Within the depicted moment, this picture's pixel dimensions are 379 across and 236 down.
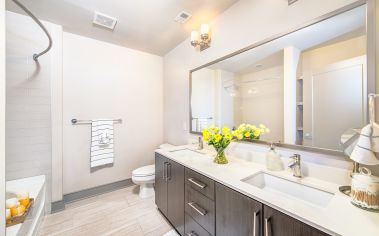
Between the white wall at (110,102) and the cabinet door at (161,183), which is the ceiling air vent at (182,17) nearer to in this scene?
the white wall at (110,102)

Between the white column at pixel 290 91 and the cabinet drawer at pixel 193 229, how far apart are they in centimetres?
99


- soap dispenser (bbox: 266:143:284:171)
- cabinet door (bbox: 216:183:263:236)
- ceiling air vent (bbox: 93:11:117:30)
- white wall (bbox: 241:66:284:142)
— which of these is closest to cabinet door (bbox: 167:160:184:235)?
cabinet door (bbox: 216:183:263:236)

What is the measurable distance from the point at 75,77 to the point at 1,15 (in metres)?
1.61

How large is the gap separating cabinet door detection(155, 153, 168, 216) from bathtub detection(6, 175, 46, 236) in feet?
3.88

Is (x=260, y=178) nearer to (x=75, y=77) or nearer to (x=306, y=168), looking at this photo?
(x=306, y=168)

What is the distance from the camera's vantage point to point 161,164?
1.81 metres

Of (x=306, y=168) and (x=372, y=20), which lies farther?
(x=306, y=168)

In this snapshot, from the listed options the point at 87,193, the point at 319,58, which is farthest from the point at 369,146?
the point at 87,193

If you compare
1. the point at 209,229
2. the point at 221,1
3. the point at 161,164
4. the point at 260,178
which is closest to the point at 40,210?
the point at 161,164

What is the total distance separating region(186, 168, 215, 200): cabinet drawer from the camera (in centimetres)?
114

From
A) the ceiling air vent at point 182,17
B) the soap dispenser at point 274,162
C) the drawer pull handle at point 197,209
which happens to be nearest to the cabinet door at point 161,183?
the drawer pull handle at point 197,209

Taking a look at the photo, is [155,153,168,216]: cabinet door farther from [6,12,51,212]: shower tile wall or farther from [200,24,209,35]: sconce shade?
[200,24,209,35]: sconce shade

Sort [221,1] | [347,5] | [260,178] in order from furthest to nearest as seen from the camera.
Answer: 1. [221,1]
2. [260,178]
3. [347,5]

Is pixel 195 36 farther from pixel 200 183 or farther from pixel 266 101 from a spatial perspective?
pixel 200 183
